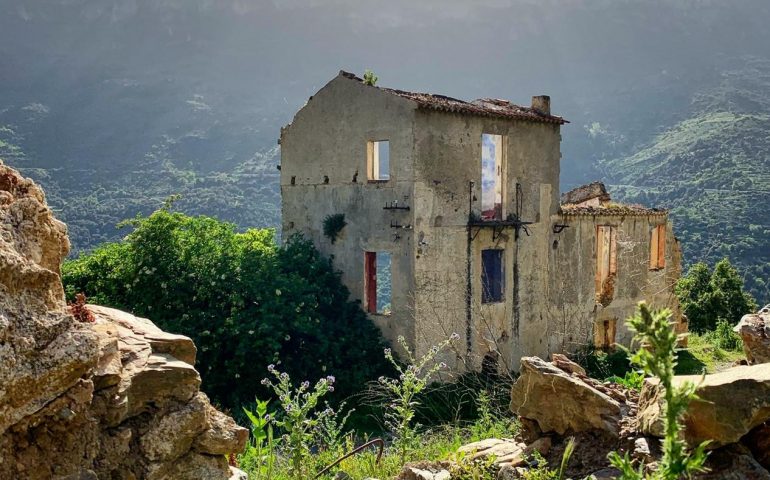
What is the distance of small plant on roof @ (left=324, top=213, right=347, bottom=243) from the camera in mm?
19672

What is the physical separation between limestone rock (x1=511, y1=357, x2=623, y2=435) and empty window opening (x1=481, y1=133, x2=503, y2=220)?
1277 cm

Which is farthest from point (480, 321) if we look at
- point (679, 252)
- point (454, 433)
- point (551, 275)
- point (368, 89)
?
point (679, 252)

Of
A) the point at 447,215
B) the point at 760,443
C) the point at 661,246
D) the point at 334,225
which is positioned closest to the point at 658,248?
the point at 661,246

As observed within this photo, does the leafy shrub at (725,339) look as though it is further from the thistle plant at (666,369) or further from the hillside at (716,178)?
the thistle plant at (666,369)

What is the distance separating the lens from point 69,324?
4961 mm

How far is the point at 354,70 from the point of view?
4134 inches

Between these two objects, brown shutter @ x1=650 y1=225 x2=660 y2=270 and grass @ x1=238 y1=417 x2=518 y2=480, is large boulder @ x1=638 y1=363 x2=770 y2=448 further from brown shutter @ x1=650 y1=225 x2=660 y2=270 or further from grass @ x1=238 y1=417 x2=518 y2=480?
brown shutter @ x1=650 y1=225 x2=660 y2=270

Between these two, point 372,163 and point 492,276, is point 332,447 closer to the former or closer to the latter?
point 372,163

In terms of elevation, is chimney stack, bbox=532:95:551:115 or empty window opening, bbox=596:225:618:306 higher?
chimney stack, bbox=532:95:551:115

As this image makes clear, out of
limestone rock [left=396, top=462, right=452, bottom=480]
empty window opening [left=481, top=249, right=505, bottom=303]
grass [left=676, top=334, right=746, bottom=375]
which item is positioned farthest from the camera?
grass [left=676, top=334, right=746, bottom=375]

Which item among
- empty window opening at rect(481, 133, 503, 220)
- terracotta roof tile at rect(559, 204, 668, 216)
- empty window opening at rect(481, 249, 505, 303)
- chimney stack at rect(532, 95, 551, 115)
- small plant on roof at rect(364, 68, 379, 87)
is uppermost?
small plant on roof at rect(364, 68, 379, 87)

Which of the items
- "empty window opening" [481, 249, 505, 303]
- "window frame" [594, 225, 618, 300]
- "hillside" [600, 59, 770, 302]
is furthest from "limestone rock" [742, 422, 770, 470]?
"hillside" [600, 59, 770, 302]

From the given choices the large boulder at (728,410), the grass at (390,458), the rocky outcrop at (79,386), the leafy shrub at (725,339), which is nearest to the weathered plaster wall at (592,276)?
the leafy shrub at (725,339)

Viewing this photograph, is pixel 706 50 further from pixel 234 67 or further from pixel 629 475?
pixel 629 475
